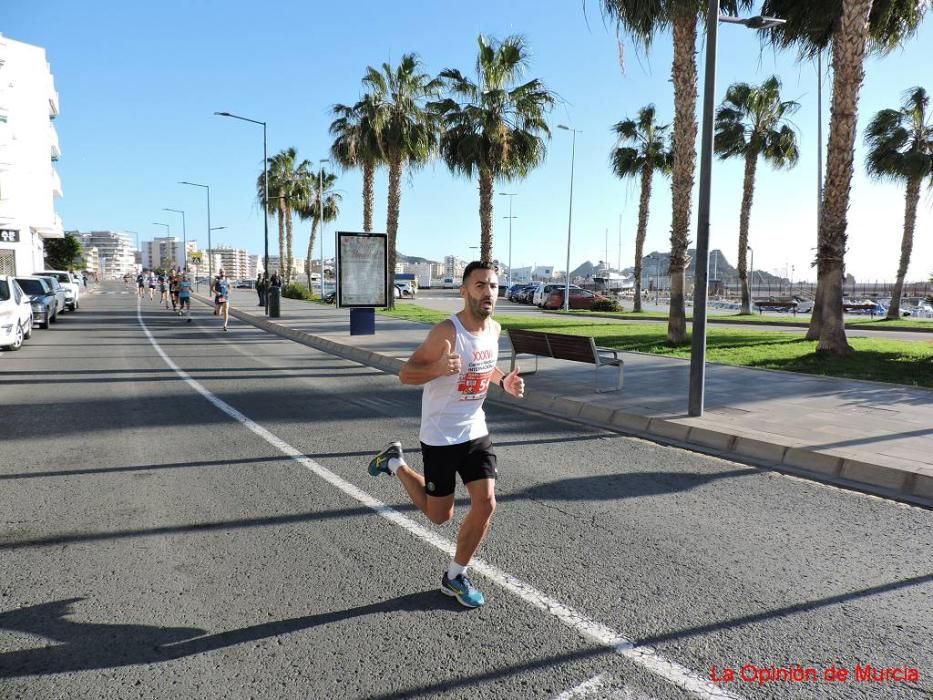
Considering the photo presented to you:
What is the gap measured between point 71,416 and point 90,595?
539 cm

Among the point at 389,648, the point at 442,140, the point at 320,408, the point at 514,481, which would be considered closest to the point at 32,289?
the point at 442,140

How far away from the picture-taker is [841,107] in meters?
13.1

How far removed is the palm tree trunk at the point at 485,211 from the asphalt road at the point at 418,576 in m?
18.8

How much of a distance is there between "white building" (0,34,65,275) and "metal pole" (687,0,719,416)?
48251 millimetres

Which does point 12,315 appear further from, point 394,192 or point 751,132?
point 751,132

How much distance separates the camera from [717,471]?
20.1 ft

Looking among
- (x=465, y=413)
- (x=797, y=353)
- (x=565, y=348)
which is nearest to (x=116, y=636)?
(x=465, y=413)

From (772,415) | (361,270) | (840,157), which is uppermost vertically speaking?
(840,157)

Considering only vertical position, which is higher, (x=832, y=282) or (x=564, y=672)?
(x=832, y=282)

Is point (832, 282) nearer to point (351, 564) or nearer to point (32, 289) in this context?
point (351, 564)

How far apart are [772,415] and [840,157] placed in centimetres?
776

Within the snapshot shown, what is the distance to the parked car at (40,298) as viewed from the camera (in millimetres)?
20031

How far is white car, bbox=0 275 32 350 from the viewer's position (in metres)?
14.2

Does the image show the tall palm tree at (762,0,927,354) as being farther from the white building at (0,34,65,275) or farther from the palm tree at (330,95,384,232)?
the white building at (0,34,65,275)
